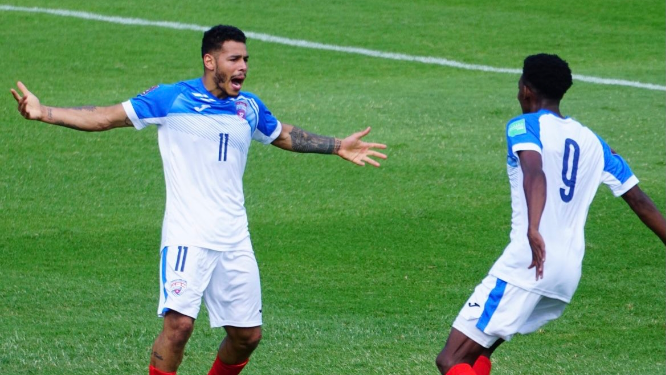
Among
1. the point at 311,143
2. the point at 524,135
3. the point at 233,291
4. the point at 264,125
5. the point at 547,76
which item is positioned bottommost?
the point at 233,291

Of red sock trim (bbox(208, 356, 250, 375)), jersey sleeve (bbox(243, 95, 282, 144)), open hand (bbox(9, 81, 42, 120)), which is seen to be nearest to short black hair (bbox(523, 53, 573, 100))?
jersey sleeve (bbox(243, 95, 282, 144))

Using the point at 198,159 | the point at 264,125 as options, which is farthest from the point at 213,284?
the point at 264,125

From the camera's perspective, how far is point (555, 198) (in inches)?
229

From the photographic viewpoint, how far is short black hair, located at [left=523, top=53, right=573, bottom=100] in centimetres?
596

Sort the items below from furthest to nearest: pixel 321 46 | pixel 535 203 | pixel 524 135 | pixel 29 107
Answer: pixel 321 46, pixel 29 107, pixel 524 135, pixel 535 203

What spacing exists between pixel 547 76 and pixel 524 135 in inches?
16.5

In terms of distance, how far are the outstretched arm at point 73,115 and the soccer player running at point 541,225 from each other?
7.57 ft

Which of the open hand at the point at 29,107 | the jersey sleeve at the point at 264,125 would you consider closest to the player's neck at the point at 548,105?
the jersey sleeve at the point at 264,125

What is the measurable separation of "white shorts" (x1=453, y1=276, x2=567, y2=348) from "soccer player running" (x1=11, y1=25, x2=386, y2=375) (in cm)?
139

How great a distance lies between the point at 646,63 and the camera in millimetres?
19156

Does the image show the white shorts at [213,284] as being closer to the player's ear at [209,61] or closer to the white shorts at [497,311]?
the player's ear at [209,61]

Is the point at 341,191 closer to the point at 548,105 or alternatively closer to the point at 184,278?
the point at 184,278

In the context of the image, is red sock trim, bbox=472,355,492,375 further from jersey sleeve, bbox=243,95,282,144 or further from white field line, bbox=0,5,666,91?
white field line, bbox=0,5,666,91

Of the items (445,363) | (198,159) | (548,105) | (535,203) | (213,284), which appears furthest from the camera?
(213,284)
